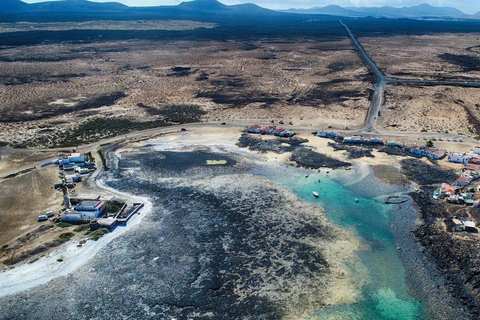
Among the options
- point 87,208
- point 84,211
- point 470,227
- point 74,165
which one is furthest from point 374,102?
point 84,211

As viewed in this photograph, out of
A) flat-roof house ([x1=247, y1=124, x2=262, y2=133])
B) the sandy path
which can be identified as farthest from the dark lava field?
flat-roof house ([x1=247, y1=124, x2=262, y2=133])

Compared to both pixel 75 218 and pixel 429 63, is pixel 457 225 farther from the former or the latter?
pixel 429 63

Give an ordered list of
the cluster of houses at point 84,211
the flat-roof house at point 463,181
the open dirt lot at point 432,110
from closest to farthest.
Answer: the cluster of houses at point 84,211 < the flat-roof house at point 463,181 < the open dirt lot at point 432,110

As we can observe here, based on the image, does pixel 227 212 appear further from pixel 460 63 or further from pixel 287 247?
pixel 460 63

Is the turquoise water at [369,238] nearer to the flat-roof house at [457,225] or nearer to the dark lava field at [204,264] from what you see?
the dark lava field at [204,264]

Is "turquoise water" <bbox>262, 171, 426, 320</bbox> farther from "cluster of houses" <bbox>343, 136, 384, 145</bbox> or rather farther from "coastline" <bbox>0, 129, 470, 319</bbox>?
"cluster of houses" <bbox>343, 136, 384, 145</bbox>

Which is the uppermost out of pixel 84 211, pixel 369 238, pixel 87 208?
pixel 87 208

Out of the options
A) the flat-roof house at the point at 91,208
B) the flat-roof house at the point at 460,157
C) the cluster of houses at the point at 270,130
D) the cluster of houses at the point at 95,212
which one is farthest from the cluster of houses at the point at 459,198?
the flat-roof house at the point at 91,208
